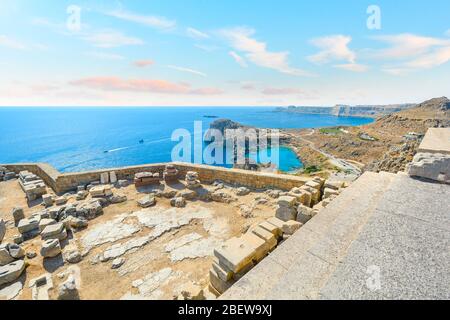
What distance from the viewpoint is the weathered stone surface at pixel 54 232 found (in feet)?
15.6

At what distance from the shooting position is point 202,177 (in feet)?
28.0

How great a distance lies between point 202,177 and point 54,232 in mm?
4921

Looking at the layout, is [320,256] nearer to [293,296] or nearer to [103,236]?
[293,296]

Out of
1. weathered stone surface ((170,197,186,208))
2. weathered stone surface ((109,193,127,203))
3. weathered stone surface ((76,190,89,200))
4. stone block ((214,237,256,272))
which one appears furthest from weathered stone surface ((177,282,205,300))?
weathered stone surface ((76,190,89,200))

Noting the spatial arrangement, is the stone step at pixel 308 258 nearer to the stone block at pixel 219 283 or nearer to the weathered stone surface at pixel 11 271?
the stone block at pixel 219 283

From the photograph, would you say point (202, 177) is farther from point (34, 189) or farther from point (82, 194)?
point (34, 189)

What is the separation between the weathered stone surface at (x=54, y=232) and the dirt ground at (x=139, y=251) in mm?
182

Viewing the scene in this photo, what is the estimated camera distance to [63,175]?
303 inches

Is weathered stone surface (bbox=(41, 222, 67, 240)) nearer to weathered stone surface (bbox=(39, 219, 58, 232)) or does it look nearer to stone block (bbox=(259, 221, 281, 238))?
weathered stone surface (bbox=(39, 219, 58, 232))

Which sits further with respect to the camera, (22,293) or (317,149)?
(317,149)

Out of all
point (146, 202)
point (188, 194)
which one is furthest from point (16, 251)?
point (188, 194)
